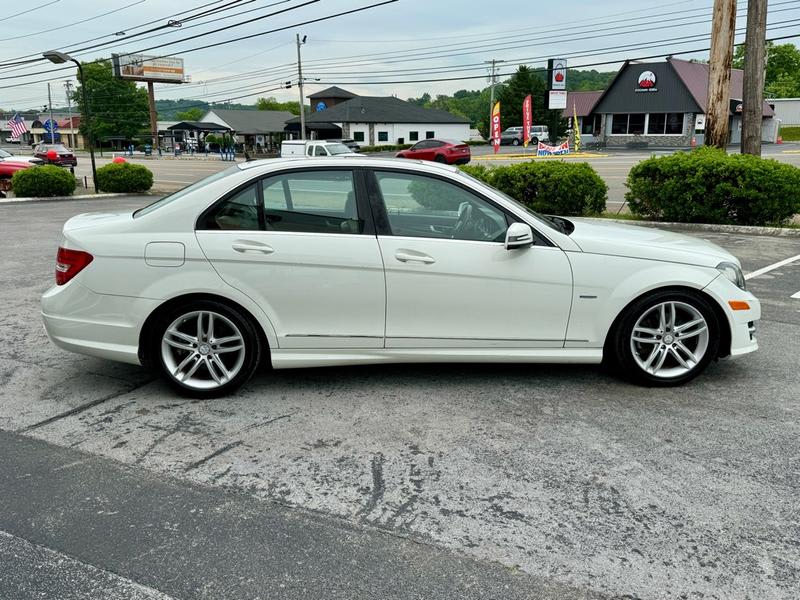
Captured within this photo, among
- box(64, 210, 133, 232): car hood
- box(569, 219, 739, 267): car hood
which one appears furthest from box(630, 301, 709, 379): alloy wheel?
box(64, 210, 133, 232): car hood

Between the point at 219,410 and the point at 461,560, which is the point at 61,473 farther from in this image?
the point at 461,560

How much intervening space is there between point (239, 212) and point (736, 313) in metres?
3.43

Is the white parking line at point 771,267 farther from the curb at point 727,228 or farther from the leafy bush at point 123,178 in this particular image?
the leafy bush at point 123,178

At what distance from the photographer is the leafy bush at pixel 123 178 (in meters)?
23.2

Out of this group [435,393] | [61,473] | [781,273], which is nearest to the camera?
[61,473]

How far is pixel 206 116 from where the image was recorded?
8894 centimetres

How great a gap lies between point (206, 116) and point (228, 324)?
91192mm

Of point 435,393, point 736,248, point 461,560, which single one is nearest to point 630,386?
point 435,393

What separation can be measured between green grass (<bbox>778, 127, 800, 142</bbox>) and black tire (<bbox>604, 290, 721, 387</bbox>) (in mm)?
64227

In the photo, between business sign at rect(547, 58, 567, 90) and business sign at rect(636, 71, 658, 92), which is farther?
business sign at rect(636, 71, 658, 92)

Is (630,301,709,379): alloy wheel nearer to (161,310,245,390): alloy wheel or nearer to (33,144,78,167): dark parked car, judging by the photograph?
(161,310,245,390): alloy wheel

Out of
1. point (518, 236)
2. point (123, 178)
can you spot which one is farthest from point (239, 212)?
point (123, 178)

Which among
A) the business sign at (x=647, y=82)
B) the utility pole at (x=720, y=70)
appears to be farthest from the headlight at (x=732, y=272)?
the business sign at (x=647, y=82)

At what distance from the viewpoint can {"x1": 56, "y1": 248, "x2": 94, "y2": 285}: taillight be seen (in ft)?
14.5
